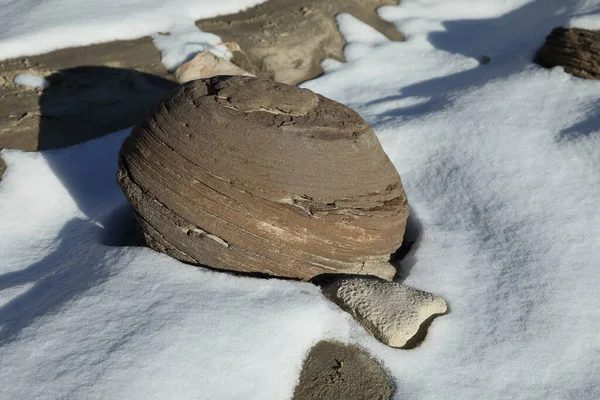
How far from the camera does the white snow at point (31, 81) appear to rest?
173 inches

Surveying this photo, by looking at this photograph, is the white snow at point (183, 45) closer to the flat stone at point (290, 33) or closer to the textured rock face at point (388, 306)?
the flat stone at point (290, 33)

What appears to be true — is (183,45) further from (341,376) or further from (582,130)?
(341,376)

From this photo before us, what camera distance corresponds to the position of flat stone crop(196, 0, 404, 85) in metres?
5.01

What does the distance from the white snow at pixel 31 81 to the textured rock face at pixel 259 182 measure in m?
1.83

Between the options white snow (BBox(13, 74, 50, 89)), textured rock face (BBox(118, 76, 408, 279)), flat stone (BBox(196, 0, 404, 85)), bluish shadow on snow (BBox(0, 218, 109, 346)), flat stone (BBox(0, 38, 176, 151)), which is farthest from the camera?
flat stone (BBox(196, 0, 404, 85))

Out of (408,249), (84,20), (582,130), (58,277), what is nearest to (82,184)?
(58,277)

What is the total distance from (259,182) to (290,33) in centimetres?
295

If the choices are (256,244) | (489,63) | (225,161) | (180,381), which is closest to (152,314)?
(180,381)

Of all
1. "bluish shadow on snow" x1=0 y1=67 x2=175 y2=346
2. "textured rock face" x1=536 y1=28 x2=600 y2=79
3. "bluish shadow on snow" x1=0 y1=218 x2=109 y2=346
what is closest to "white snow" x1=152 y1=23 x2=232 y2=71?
"bluish shadow on snow" x1=0 y1=67 x2=175 y2=346

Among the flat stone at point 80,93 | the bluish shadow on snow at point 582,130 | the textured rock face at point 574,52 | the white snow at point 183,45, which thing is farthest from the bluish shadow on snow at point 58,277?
the textured rock face at point 574,52

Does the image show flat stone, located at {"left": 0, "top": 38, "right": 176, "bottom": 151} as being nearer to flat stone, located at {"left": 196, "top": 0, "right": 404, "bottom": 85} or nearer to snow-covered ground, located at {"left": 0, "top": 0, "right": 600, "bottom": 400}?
snow-covered ground, located at {"left": 0, "top": 0, "right": 600, "bottom": 400}

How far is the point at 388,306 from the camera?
8.93 feet

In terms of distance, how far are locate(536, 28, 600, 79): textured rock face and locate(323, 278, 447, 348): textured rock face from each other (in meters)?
2.36

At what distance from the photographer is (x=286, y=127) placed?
9.05ft
